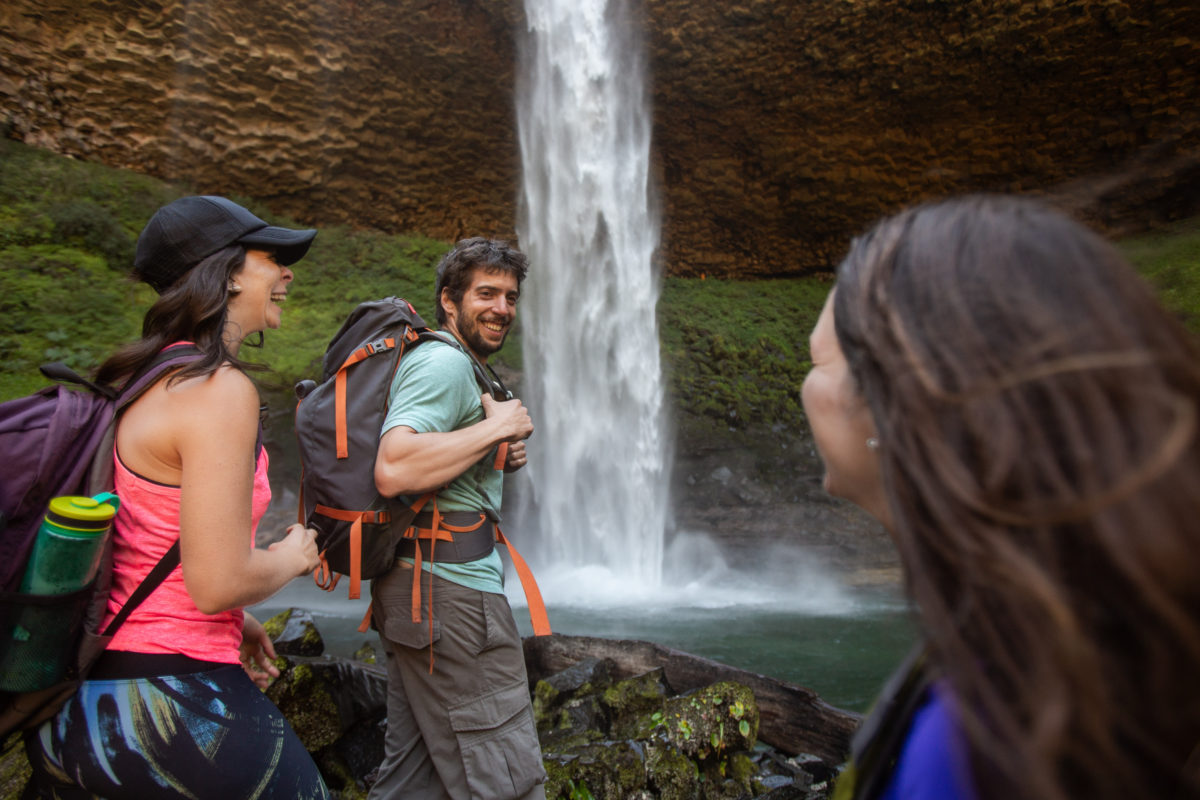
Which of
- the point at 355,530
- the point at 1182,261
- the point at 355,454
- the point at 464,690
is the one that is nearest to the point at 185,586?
the point at 355,530

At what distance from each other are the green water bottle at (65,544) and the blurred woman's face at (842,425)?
1.21 meters

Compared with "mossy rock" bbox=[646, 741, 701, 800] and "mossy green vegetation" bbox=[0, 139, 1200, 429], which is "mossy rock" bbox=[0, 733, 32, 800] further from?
"mossy green vegetation" bbox=[0, 139, 1200, 429]

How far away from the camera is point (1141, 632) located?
45cm

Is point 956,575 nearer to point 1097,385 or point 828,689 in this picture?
point 1097,385

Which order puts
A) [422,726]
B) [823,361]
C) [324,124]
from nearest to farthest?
1. [823,361]
2. [422,726]
3. [324,124]

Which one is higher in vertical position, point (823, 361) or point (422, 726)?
point (823, 361)

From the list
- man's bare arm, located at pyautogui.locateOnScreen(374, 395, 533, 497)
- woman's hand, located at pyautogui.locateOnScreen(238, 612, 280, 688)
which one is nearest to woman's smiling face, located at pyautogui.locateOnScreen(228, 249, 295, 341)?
man's bare arm, located at pyautogui.locateOnScreen(374, 395, 533, 497)

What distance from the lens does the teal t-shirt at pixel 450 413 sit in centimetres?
183

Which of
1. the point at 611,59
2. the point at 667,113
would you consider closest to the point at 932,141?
the point at 667,113

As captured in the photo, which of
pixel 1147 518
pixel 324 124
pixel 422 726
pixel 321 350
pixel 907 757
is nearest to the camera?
pixel 1147 518

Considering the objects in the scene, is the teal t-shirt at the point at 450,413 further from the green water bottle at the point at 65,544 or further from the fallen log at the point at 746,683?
the fallen log at the point at 746,683

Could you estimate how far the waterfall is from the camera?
11.9 m

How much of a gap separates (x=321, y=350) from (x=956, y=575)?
12719 millimetres

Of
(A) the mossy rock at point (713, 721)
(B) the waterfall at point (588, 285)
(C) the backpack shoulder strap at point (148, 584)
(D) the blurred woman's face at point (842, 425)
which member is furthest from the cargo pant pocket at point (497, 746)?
(B) the waterfall at point (588, 285)
